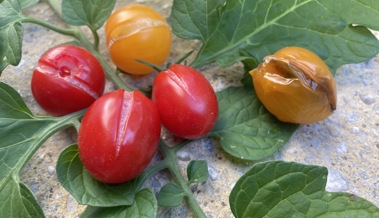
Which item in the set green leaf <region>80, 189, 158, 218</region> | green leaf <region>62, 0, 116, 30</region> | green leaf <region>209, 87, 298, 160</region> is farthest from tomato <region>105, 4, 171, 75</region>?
green leaf <region>80, 189, 158, 218</region>

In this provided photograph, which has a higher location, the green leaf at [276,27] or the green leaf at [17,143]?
the green leaf at [276,27]

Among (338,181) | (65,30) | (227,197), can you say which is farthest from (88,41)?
(338,181)

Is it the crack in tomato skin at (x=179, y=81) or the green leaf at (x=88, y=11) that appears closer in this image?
the crack in tomato skin at (x=179, y=81)

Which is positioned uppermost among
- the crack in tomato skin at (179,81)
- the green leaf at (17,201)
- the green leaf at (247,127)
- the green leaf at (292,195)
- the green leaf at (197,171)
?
the crack in tomato skin at (179,81)

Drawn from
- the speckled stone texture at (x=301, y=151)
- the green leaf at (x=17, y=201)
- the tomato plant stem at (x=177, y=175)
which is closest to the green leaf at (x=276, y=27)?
the speckled stone texture at (x=301, y=151)

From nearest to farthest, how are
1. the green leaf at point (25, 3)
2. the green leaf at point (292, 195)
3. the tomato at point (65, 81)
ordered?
the green leaf at point (292, 195)
the tomato at point (65, 81)
the green leaf at point (25, 3)

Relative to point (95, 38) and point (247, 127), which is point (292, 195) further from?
point (95, 38)

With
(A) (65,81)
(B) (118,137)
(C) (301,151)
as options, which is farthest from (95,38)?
(C) (301,151)

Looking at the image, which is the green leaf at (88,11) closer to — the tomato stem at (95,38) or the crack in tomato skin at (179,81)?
the tomato stem at (95,38)
